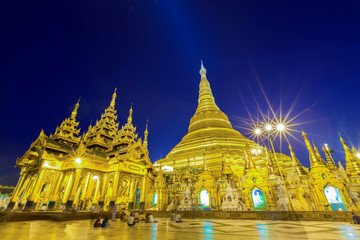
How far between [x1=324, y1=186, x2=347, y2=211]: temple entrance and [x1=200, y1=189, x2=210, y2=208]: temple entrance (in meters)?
10.8

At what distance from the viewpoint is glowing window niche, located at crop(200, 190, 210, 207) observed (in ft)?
57.3

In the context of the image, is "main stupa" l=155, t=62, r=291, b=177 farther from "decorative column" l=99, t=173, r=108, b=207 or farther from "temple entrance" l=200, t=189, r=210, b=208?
"decorative column" l=99, t=173, r=108, b=207

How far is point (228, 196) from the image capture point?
1680 centimetres

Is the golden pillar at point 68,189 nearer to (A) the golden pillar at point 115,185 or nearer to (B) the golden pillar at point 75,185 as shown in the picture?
(B) the golden pillar at point 75,185

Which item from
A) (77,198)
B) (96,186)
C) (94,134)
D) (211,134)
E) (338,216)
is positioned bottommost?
(338,216)

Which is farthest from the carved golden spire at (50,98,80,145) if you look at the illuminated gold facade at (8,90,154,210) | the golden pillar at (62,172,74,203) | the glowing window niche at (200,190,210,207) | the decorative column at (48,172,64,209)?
the glowing window niche at (200,190,210,207)

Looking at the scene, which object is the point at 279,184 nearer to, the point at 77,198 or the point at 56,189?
the point at 77,198

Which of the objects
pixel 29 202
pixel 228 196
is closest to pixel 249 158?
pixel 228 196

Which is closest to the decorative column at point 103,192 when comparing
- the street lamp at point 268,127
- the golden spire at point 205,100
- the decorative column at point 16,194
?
the decorative column at point 16,194

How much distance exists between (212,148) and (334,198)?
52.6 feet

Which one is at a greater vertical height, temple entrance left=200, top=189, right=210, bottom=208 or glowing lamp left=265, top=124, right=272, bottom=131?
glowing lamp left=265, top=124, right=272, bottom=131

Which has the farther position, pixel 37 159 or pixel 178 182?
pixel 178 182

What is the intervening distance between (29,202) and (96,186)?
17.5 ft

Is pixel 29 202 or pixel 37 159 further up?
pixel 37 159
